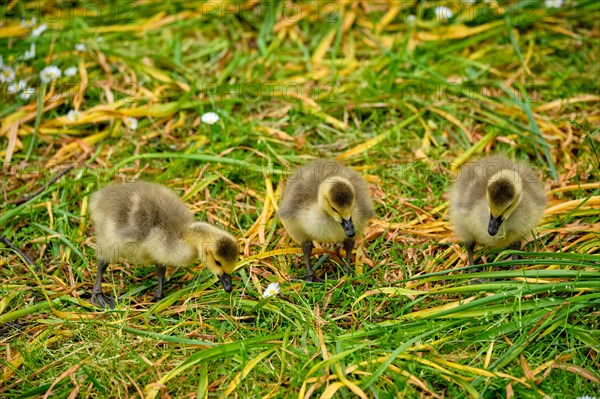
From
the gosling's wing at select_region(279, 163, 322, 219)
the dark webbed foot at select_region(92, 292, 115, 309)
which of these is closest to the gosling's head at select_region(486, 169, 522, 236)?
the gosling's wing at select_region(279, 163, 322, 219)

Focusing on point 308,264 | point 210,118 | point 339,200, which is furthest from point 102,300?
point 210,118

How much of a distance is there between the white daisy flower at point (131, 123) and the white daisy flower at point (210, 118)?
489 mm

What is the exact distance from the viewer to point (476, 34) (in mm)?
5727

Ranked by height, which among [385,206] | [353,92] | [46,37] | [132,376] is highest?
[46,37]

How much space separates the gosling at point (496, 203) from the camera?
3.38 metres

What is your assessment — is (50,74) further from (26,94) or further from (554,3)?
(554,3)

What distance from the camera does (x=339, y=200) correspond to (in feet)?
11.3

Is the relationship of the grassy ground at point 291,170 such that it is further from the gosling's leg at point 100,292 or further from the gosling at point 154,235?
the gosling at point 154,235

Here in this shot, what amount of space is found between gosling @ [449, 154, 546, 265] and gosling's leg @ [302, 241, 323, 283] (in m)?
0.78

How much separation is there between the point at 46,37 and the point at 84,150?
1.29 meters

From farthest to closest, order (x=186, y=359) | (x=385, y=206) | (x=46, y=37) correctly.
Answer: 1. (x=46, y=37)
2. (x=385, y=206)
3. (x=186, y=359)

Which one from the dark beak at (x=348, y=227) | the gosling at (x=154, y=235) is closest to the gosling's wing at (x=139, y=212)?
the gosling at (x=154, y=235)

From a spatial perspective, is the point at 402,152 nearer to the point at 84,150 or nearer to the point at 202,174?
the point at 202,174

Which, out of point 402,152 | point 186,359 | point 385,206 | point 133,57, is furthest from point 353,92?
point 186,359
